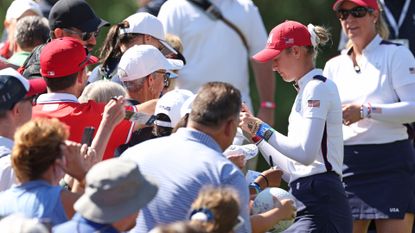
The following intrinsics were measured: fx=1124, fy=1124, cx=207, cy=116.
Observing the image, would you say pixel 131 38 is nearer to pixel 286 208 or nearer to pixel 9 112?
pixel 9 112

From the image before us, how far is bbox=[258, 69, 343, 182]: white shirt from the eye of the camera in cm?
605

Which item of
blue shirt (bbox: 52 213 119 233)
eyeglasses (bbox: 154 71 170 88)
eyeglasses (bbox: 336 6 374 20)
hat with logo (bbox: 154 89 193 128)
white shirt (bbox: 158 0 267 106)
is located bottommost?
white shirt (bbox: 158 0 267 106)

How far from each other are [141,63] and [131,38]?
75 centimetres

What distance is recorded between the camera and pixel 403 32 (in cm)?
943

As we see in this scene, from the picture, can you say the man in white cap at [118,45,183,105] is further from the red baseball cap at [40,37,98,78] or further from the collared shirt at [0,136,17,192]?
the collared shirt at [0,136,17,192]

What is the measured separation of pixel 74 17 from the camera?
23.1 feet

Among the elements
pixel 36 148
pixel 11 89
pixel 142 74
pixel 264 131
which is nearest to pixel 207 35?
pixel 142 74

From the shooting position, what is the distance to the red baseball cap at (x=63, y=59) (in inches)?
234

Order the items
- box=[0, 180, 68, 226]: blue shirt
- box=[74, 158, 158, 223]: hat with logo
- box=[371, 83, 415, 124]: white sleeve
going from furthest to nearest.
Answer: box=[371, 83, 415, 124]: white sleeve < box=[0, 180, 68, 226]: blue shirt < box=[74, 158, 158, 223]: hat with logo

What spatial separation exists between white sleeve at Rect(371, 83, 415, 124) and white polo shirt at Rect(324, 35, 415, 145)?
0.05 meters

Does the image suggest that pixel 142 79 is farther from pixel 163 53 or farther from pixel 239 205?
pixel 239 205

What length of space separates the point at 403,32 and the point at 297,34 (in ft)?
10.7

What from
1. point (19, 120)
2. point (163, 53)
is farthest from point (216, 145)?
point (163, 53)

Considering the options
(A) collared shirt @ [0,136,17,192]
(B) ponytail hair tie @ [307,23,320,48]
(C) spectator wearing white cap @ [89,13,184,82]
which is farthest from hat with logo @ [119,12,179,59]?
(A) collared shirt @ [0,136,17,192]
